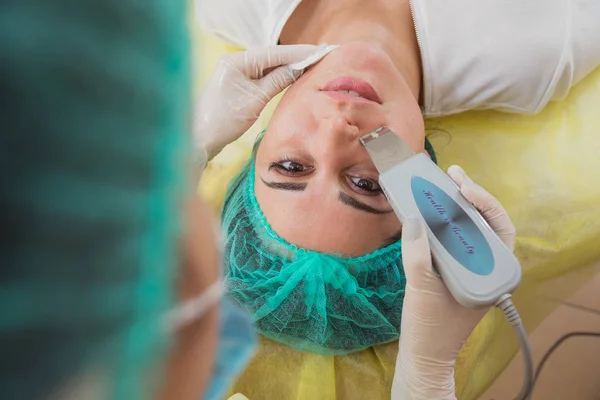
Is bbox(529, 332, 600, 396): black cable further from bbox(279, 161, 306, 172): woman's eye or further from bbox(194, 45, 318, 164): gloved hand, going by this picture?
bbox(194, 45, 318, 164): gloved hand

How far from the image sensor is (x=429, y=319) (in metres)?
1.01

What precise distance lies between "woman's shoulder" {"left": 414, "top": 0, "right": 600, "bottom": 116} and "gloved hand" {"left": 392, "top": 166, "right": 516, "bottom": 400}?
41cm

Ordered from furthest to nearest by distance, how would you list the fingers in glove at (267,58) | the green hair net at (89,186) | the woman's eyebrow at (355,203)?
1. the fingers in glove at (267,58)
2. the woman's eyebrow at (355,203)
3. the green hair net at (89,186)

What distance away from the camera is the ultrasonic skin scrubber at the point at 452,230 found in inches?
34.9

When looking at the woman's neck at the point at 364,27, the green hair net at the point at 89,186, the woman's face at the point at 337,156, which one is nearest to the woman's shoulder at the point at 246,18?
the woman's neck at the point at 364,27

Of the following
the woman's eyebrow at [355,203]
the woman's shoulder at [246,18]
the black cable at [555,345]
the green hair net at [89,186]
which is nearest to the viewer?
the green hair net at [89,186]

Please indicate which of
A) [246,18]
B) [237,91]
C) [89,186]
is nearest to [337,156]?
[237,91]

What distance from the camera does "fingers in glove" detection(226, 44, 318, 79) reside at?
53.3 inches

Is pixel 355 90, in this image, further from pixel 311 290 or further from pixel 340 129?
pixel 311 290

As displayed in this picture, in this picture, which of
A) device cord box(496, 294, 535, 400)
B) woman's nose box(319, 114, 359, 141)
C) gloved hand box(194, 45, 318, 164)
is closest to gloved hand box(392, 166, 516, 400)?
device cord box(496, 294, 535, 400)

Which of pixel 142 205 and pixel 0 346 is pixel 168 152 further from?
pixel 0 346

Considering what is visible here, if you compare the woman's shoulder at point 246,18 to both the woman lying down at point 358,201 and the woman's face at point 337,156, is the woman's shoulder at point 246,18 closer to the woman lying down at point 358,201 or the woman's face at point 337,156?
the woman lying down at point 358,201

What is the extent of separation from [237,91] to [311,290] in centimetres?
56

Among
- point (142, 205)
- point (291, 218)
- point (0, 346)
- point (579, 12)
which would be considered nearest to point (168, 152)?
point (142, 205)
